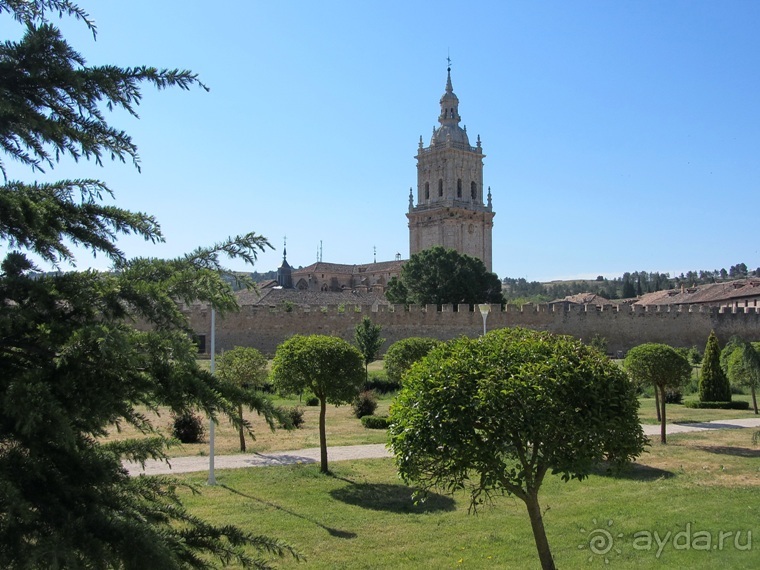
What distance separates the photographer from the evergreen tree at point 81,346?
2723mm

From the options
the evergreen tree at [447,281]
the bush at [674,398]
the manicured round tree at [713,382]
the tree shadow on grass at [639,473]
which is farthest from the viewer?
the evergreen tree at [447,281]

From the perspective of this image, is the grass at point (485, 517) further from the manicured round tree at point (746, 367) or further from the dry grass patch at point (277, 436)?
the manicured round tree at point (746, 367)

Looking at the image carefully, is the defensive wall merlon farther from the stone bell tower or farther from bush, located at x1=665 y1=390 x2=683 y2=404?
the stone bell tower

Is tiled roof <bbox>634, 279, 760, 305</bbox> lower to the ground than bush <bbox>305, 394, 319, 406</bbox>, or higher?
higher

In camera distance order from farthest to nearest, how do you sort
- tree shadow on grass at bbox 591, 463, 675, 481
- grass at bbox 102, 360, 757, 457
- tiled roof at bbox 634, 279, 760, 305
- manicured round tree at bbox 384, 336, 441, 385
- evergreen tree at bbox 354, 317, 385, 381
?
tiled roof at bbox 634, 279, 760, 305 < evergreen tree at bbox 354, 317, 385, 381 < manicured round tree at bbox 384, 336, 441, 385 < grass at bbox 102, 360, 757, 457 < tree shadow on grass at bbox 591, 463, 675, 481

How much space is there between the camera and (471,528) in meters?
8.63

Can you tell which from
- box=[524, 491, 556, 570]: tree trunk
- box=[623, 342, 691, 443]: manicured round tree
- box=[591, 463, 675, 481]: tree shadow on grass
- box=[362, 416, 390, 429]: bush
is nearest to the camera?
box=[524, 491, 556, 570]: tree trunk

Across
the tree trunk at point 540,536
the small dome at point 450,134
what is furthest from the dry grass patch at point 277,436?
the small dome at point 450,134

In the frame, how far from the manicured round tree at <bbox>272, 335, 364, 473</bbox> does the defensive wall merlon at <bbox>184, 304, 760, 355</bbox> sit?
2143cm

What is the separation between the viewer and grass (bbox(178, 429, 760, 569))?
24.4ft

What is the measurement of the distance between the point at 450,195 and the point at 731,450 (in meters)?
51.0

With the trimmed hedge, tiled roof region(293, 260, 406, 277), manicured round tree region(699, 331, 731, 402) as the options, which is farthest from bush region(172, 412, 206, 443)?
tiled roof region(293, 260, 406, 277)

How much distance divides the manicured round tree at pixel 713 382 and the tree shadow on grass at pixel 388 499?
16017 mm

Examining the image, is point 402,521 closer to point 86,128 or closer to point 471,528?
point 471,528
